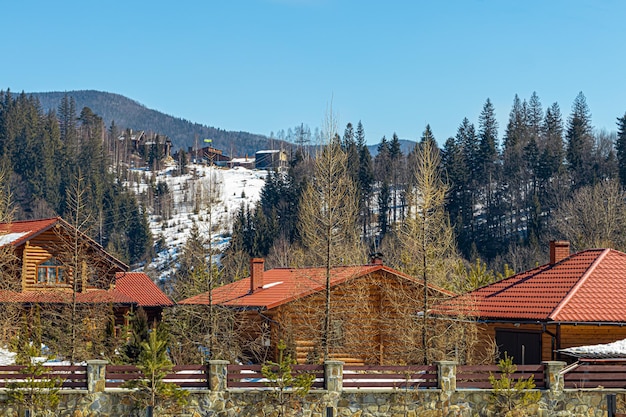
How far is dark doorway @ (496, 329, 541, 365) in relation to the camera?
87.6 ft

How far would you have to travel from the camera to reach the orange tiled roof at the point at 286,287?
32562 mm

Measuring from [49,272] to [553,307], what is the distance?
24.9 meters

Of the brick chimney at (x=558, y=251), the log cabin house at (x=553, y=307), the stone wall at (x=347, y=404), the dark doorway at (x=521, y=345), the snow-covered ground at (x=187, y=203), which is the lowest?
the stone wall at (x=347, y=404)

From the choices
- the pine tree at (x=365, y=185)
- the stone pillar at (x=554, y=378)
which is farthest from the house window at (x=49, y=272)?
the pine tree at (x=365, y=185)

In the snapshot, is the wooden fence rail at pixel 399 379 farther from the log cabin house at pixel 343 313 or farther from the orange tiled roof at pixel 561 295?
the log cabin house at pixel 343 313

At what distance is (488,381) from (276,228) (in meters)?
83.3

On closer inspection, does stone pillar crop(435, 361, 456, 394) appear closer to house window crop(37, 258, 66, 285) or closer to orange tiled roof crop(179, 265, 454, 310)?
orange tiled roof crop(179, 265, 454, 310)

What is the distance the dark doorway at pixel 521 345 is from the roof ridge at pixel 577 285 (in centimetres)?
103

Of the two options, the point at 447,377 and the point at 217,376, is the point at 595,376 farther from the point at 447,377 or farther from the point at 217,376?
the point at 217,376

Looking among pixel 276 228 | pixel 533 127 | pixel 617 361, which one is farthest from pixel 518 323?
pixel 533 127

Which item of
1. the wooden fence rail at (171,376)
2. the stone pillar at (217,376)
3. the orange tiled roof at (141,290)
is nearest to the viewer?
the wooden fence rail at (171,376)

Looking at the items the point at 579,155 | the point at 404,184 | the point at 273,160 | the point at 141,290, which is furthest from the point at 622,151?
the point at 273,160

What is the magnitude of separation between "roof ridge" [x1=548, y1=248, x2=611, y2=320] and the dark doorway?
1.03 m

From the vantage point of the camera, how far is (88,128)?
17212cm
